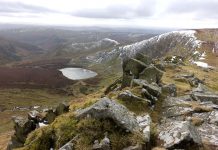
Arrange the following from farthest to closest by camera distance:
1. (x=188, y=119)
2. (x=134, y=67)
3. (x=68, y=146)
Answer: (x=134, y=67)
(x=188, y=119)
(x=68, y=146)

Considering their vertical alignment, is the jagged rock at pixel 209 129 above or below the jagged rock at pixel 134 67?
above

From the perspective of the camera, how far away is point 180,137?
2098cm

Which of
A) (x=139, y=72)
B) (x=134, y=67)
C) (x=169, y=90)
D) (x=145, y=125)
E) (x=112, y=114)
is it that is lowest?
(x=139, y=72)

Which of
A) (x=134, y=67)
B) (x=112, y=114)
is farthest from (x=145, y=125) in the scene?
(x=134, y=67)

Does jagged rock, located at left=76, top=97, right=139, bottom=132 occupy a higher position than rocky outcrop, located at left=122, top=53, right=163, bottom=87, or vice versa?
jagged rock, located at left=76, top=97, right=139, bottom=132

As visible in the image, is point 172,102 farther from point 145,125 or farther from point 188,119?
point 145,125

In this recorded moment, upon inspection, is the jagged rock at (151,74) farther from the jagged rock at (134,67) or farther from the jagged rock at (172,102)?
the jagged rock at (172,102)

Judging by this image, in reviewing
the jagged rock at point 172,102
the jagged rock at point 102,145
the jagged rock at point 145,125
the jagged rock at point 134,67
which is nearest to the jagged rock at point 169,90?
the jagged rock at point 172,102

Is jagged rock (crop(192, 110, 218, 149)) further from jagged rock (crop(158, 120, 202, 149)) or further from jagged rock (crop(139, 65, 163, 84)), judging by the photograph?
jagged rock (crop(139, 65, 163, 84))

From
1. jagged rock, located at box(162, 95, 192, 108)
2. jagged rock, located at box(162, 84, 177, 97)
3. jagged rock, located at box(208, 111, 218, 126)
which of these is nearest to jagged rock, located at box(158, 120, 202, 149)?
jagged rock, located at box(208, 111, 218, 126)

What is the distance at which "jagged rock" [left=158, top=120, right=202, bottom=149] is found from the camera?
20719mm

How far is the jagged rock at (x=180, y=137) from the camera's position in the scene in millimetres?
20719

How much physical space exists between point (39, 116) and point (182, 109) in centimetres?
2169

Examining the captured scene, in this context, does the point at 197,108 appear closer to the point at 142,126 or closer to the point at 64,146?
the point at 142,126
